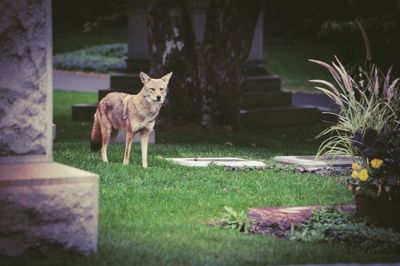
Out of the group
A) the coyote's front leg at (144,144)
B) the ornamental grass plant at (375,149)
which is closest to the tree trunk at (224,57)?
the coyote's front leg at (144,144)

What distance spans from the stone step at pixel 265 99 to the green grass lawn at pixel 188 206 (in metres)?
7.76

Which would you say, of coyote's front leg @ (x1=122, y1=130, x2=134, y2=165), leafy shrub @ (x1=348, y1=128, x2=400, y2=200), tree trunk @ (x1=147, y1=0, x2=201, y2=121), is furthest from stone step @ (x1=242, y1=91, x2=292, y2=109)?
leafy shrub @ (x1=348, y1=128, x2=400, y2=200)

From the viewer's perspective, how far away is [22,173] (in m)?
6.82

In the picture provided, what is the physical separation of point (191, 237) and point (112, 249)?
778 millimetres

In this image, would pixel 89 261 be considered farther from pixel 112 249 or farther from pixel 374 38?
pixel 374 38

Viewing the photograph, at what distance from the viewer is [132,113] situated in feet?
37.5

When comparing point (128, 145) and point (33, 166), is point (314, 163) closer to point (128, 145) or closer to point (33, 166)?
point (128, 145)

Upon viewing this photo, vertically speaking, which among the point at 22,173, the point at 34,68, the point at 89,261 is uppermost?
the point at 34,68

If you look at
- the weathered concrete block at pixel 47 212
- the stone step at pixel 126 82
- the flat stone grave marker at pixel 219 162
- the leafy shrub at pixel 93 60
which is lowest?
the flat stone grave marker at pixel 219 162

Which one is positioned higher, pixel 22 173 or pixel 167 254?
pixel 22 173

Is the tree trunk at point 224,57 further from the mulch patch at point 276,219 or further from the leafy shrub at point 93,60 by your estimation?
the leafy shrub at point 93,60

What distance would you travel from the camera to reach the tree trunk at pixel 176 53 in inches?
740

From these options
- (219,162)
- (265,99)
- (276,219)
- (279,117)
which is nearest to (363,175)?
(276,219)

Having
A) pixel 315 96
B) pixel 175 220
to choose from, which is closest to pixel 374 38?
pixel 315 96
